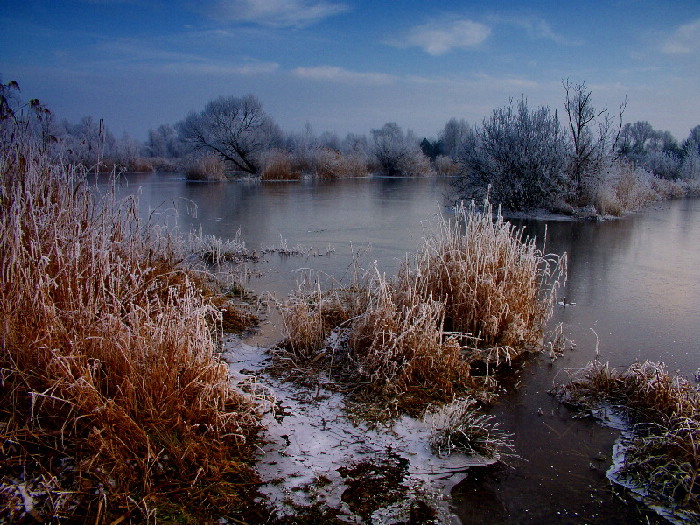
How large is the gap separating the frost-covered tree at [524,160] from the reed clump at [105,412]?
14270mm

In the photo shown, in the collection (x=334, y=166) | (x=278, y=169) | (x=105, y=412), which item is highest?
(x=334, y=166)

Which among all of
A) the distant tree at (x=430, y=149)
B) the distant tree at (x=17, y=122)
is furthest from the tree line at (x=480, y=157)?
the distant tree at (x=430, y=149)

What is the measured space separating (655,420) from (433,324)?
1.78m

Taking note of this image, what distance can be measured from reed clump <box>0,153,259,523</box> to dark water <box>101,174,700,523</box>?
151 cm

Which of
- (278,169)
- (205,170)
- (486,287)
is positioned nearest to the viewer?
(486,287)

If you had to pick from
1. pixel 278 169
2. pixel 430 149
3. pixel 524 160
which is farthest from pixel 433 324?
pixel 430 149

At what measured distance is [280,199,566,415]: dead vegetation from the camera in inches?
171

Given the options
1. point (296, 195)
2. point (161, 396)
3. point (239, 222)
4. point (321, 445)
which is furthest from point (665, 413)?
point (296, 195)

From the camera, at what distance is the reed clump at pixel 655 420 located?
3.09m

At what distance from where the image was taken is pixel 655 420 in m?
3.86

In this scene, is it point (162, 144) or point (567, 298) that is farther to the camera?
point (162, 144)

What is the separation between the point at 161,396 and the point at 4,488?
2.95 ft

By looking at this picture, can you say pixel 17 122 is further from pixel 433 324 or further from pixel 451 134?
pixel 451 134

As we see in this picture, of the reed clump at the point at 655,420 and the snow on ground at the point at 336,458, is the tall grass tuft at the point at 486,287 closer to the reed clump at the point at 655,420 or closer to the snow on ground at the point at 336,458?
the reed clump at the point at 655,420
